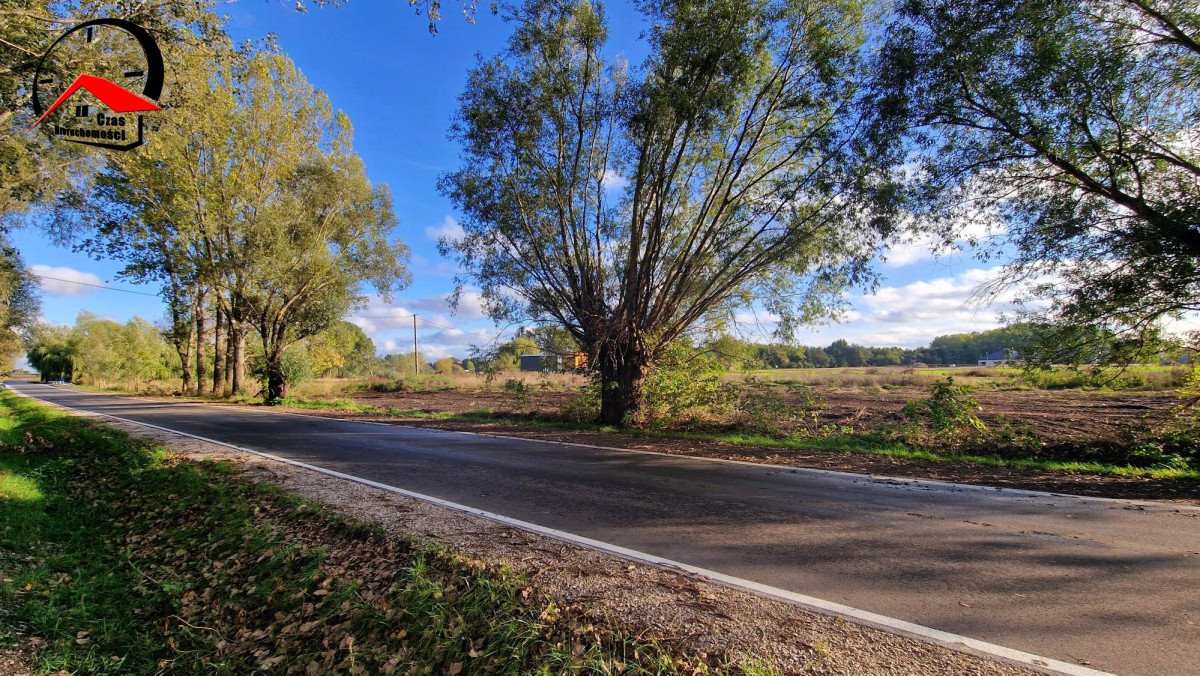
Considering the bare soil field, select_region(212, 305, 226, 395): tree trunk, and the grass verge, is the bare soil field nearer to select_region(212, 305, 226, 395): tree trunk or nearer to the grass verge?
the grass verge

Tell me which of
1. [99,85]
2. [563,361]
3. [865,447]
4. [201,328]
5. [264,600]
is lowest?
[264,600]

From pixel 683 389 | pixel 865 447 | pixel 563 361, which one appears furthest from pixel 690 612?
pixel 563 361

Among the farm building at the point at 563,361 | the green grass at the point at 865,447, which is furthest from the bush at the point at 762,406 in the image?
the farm building at the point at 563,361

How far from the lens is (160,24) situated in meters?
7.97

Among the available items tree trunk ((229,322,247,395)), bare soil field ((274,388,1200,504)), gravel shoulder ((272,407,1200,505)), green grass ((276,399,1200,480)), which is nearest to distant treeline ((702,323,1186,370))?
bare soil field ((274,388,1200,504))

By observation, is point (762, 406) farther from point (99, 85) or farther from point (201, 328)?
point (201, 328)

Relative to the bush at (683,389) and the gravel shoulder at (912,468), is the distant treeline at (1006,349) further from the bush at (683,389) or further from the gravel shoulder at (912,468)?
the gravel shoulder at (912,468)

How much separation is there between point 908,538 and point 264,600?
561 cm

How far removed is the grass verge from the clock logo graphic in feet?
20.2

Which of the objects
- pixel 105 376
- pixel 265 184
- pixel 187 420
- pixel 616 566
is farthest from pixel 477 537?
pixel 105 376

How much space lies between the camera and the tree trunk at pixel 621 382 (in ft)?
45.6

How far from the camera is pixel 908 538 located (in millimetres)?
4594

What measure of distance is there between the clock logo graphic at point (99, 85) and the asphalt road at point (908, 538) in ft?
21.7

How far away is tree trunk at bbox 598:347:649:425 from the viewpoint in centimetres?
1391
